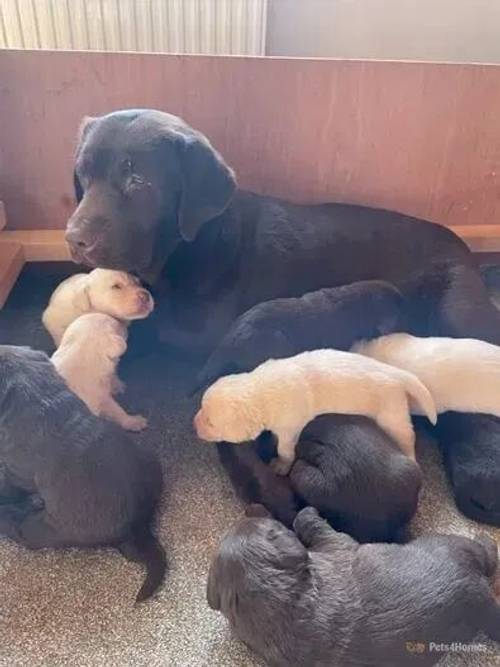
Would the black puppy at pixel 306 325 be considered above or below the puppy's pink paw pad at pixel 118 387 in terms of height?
above

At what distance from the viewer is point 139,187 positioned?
4.20 ft

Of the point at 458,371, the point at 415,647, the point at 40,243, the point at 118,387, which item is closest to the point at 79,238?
the point at 118,387

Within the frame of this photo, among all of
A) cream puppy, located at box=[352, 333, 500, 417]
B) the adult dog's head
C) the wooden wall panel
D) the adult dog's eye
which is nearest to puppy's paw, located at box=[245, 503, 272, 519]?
cream puppy, located at box=[352, 333, 500, 417]

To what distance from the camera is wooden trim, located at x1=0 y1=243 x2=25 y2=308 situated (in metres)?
1.58

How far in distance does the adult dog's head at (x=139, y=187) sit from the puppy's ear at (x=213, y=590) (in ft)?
2.08

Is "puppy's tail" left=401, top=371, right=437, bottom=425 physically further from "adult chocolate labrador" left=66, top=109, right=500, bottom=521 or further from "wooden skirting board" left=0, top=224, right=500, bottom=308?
"wooden skirting board" left=0, top=224, right=500, bottom=308

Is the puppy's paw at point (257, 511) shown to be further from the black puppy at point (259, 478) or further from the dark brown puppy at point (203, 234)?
the dark brown puppy at point (203, 234)

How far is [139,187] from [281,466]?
597 mm

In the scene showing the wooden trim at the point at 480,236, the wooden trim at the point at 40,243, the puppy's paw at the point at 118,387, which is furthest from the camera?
the wooden trim at the point at 480,236

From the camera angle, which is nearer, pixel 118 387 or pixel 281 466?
pixel 281 466

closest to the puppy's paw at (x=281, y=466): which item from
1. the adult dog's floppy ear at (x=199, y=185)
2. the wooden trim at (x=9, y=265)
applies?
the adult dog's floppy ear at (x=199, y=185)

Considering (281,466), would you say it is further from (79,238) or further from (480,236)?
(480,236)

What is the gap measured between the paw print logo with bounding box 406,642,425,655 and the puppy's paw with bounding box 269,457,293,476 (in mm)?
396

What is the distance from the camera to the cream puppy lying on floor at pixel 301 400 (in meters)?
1.18
